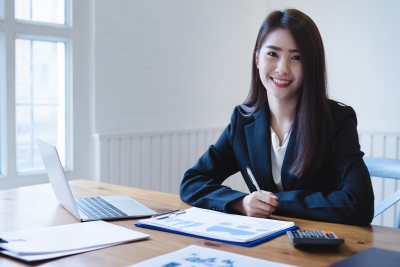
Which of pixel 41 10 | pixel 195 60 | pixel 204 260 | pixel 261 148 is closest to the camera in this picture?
pixel 204 260

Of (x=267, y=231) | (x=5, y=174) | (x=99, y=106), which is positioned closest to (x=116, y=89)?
(x=99, y=106)

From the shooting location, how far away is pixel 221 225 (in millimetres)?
1160

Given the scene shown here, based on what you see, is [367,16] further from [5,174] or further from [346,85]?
[5,174]

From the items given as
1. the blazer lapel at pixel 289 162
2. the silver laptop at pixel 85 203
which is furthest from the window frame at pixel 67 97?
the blazer lapel at pixel 289 162

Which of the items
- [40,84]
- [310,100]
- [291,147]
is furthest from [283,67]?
[40,84]

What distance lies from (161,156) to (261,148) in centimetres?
174

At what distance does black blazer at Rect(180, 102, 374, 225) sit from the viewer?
4.24 feet

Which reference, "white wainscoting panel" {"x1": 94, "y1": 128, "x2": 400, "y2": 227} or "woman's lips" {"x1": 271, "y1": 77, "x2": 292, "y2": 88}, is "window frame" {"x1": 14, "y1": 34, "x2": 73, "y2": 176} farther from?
"woman's lips" {"x1": 271, "y1": 77, "x2": 292, "y2": 88}

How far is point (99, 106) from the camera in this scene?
299cm

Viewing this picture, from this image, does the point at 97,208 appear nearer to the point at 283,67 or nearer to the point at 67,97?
the point at 283,67

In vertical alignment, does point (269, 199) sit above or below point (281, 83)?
below

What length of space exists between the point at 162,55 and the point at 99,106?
65 centimetres

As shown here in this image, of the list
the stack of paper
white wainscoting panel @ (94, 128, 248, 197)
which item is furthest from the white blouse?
white wainscoting panel @ (94, 128, 248, 197)

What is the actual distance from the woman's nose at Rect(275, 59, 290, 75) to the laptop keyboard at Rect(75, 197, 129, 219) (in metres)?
0.73
